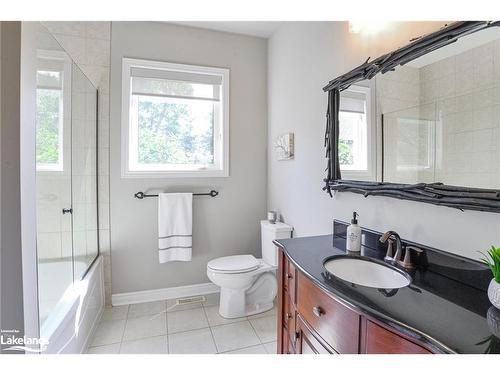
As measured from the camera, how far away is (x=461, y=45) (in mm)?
950

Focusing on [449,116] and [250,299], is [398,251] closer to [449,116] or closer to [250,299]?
[449,116]

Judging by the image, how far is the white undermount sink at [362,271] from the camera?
1.10m

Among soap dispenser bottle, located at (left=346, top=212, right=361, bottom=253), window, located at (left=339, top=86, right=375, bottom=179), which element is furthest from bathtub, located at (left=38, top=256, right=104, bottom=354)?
window, located at (left=339, top=86, right=375, bottom=179)

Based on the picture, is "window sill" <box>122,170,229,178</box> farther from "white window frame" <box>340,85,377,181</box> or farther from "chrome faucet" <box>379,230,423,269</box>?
"chrome faucet" <box>379,230,423,269</box>

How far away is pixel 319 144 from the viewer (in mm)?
1797

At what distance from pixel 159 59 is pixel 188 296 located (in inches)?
89.7

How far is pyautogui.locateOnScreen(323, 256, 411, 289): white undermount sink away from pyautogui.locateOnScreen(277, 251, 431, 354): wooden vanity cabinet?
17 cm

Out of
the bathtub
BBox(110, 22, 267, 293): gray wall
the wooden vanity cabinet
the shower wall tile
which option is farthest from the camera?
BBox(110, 22, 267, 293): gray wall

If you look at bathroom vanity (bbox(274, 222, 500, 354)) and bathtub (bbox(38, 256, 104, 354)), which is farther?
bathtub (bbox(38, 256, 104, 354))

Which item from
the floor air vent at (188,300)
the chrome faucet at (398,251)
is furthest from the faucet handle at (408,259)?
the floor air vent at (188,300)

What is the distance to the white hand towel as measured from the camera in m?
2.30

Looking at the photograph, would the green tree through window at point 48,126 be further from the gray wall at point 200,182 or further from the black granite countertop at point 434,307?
the black granite countertop at point 434,307
